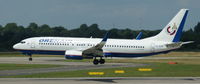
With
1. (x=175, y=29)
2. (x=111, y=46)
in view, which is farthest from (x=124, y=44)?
(x=175, y=29)

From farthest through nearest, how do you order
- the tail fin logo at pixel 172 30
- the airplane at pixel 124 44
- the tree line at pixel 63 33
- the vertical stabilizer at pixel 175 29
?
the tree line at pixel 63 33 → the tail fin logo at pixel 172 30 → the vertical stabilizer at pixel 175 29 → the airplane at pixel 124 44

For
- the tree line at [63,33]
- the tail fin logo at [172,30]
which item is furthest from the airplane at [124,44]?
the tree line at [63,33]

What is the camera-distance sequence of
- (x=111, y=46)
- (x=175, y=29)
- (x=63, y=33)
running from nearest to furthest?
(x=111, y=46), (x=175, y=29), (x=63, y=33)

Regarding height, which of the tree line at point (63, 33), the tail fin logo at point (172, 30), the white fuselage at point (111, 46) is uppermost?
the tree line at point (63, 33)

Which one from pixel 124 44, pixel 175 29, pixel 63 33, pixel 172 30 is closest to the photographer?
pixel 124 44

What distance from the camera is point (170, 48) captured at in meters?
59.6

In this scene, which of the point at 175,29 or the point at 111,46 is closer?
the point at 111,46

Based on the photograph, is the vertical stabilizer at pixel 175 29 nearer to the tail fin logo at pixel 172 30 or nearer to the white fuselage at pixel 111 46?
the tail fin logo at pixel 172 30

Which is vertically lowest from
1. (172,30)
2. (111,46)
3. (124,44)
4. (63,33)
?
(111,46)

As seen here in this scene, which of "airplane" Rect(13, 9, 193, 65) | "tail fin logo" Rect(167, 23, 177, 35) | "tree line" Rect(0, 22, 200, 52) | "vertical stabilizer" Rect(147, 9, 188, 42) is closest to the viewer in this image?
"airplane" Rect(13, 9, 193, 65)

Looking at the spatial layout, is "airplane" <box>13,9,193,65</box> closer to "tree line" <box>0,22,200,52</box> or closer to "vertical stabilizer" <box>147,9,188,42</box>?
"vertical stabilizer" <box>147,9,188,42</box>

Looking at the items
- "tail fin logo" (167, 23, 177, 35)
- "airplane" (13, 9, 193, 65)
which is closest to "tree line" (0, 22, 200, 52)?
"airplane" (13, 9, 193, 65)

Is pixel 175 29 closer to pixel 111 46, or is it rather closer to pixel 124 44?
pixel 124 44

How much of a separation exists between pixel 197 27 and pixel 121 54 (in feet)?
470
